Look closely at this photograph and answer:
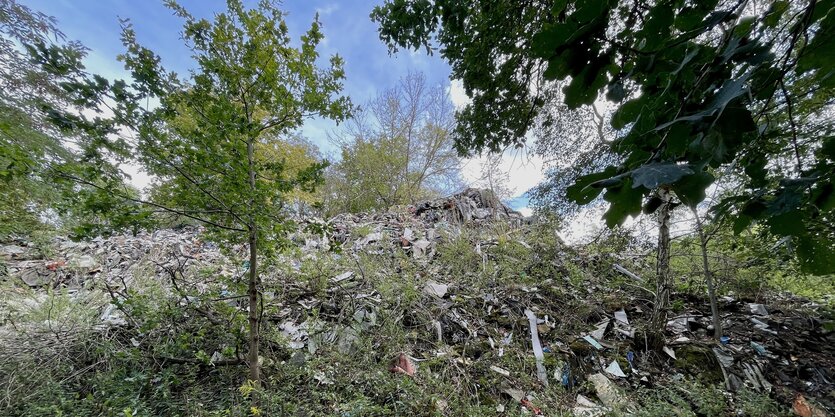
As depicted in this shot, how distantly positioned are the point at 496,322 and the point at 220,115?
2.62 metres

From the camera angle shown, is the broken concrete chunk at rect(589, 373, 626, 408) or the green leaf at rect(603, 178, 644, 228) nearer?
the green leaf at rect(603, 178, 644, 228)

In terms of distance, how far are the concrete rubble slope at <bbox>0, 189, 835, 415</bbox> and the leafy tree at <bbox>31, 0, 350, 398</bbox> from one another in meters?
0.30

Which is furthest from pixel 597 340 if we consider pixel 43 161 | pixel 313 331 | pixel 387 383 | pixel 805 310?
pixel 43 161

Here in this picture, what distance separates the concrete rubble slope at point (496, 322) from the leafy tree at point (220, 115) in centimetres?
30

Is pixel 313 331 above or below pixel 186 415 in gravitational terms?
above

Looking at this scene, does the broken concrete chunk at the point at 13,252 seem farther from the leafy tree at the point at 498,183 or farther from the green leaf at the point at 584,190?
the leafy tree at the point at 498,183

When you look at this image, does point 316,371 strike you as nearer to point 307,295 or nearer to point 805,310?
point 307,295

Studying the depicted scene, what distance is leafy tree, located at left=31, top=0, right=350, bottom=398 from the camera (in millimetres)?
1204

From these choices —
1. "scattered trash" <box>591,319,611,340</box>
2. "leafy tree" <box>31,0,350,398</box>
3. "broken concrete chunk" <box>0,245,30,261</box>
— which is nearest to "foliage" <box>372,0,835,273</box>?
"leafy tree" <box>31,0,350,398</box>

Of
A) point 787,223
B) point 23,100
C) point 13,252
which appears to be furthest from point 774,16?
point 13,252

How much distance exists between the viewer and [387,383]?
5.84ft

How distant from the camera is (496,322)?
8.84 ft

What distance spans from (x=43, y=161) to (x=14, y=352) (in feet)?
5.34

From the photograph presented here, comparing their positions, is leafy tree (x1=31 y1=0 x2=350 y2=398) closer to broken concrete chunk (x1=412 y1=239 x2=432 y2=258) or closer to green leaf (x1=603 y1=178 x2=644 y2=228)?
green leaf (x1=603 y1=178 x2=644 y2=228)
